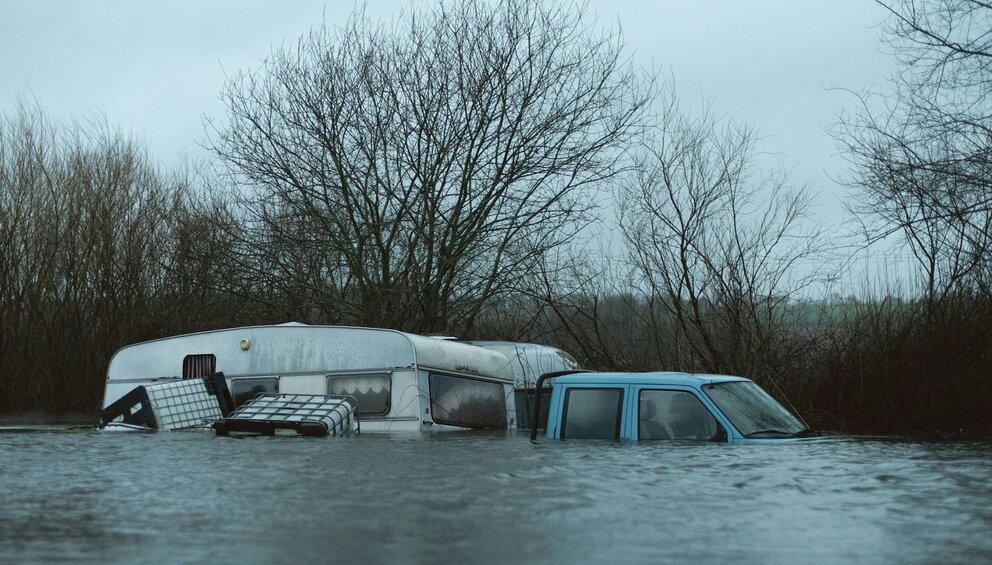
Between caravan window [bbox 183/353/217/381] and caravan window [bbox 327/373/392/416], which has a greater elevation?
caravan window [bbox 183/353/217/381]

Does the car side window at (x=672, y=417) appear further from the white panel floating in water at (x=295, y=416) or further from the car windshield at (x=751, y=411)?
the white panel floating in water at (x=295, y=416)

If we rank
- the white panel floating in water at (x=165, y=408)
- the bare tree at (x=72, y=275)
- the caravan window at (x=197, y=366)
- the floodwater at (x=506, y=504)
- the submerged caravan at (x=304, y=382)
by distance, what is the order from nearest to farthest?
1. the floodwater at (x=506, y=504)
2. the submerged caravan at (x=304, y=382)
3. the white panel floating in water at (x=165, y=408)
4. the caravan window at (x=197, y=366)
5. the bare tree at (x=72, y=275)

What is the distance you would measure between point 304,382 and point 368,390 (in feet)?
3.75

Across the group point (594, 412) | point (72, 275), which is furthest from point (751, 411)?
point (72, 275)

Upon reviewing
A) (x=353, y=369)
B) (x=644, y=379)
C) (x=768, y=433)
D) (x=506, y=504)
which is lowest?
(x=506, y=504)

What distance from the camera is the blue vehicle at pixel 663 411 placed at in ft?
36.2

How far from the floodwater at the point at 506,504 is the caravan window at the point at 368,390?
9.19ft

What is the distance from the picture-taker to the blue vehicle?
11.0 meters

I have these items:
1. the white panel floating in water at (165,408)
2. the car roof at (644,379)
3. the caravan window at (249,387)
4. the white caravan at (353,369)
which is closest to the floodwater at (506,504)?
the car roof at (644,379)

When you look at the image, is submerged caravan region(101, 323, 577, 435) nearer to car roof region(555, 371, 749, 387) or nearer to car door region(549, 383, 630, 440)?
car door region(549, 383, 630, 440)

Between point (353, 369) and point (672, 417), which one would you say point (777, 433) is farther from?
point (353, 369)

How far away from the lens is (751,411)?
11461 mm

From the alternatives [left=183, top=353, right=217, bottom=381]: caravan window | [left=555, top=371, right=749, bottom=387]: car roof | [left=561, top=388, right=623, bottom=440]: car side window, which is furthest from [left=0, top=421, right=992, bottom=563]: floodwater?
[left=183, top=353, right=217, bottom=381]: caravan window

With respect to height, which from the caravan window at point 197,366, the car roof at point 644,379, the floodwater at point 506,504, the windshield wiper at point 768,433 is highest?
the caravan window at point 197,366
